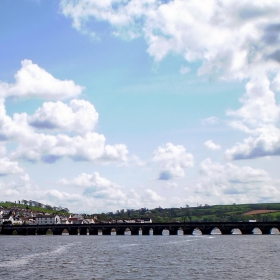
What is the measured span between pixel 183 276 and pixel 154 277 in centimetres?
361

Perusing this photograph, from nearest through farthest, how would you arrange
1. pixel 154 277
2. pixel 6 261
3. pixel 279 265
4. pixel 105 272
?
1. pixel 154 277
2. pixel 105 272
3. pixel 279 265
4. pixel 6 261

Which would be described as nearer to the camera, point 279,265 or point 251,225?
point 279,265

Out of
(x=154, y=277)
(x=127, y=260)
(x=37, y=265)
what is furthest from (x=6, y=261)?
(x=154, y=277)

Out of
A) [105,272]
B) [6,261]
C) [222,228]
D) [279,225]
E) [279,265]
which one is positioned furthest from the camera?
[222,228]

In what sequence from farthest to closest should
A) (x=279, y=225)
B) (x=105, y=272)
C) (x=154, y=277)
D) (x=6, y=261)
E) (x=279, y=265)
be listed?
(x=279, y=225), (x=6, y=261), (x=279, y=265), (x=105, y=272), (x=154, y=277)

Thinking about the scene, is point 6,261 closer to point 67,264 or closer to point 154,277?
point 67,264

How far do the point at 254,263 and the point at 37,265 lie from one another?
A: 32.2 m

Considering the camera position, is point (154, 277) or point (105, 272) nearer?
point (154, 277)

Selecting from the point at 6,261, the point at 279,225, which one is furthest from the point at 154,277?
the point at 279,225

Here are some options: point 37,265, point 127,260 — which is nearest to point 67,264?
point 37,265

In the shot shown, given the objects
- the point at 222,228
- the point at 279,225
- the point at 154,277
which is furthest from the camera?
the point at 222,228

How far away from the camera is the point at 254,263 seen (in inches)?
2931

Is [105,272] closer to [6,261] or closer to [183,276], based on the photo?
[183,276]

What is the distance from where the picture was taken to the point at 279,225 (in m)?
186
